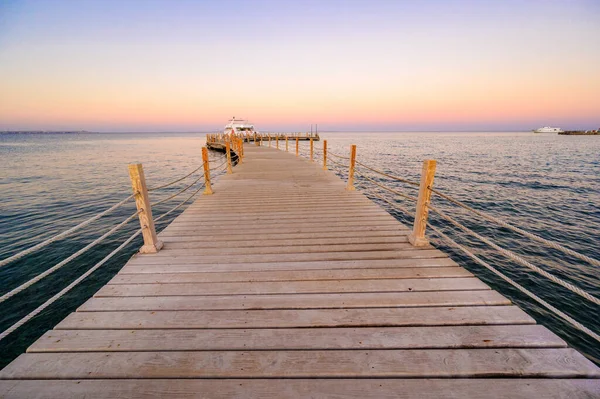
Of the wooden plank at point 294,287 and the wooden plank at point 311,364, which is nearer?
the wooden plank at point 311,364

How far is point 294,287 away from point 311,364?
0.98m

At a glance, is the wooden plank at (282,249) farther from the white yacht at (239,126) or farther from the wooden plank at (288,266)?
the white yacht at (239,126)

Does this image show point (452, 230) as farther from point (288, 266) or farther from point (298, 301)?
point (298, 301)

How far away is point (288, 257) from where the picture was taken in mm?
3461

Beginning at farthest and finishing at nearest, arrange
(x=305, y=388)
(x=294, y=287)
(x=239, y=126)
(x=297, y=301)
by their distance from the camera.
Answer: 1. (x=239, y=126)
2. (x=294, y=287)
3. (x=297, y=301)
4. (x=305, y=388)

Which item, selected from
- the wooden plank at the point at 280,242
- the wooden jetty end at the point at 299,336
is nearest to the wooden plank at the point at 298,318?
the wooden jetty end at the point at 299,336

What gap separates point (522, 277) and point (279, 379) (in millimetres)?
6911

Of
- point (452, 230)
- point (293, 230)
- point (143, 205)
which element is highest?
point (143, 205)

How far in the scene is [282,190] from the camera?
25.3ft

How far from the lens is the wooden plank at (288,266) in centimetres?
315

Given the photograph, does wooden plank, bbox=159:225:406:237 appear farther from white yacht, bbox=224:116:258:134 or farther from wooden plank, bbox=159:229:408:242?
white yacht, bbox=224:116:258:134

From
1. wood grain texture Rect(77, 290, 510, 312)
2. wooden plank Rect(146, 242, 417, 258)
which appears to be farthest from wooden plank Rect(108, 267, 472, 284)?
wooden plank Rect(146, 242, 417, 258)

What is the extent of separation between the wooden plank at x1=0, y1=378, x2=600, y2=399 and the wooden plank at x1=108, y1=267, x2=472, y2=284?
1245 mm

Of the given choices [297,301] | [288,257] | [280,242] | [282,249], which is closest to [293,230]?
[280,242]
